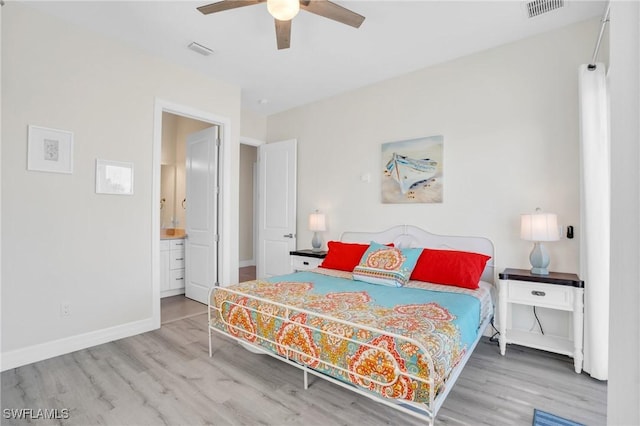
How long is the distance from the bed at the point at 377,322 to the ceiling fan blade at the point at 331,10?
206cm

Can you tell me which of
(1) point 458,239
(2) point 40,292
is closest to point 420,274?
(1) point 458,239

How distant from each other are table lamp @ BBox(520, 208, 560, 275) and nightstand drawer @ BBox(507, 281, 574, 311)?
155mm

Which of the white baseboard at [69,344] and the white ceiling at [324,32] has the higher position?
the white ceiling at [324,32]

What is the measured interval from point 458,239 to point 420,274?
659mm

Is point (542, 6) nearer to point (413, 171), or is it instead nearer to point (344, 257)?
point (413, 171)

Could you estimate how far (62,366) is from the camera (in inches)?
102

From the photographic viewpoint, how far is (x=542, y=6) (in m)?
2.59

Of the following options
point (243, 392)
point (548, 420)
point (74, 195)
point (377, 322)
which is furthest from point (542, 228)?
point (74, 195)

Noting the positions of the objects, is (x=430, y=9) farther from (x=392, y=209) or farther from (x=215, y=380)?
(x=215, y=380)

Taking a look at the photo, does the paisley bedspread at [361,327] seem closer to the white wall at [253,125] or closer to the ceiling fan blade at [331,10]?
the ceiling fan blade at [331,10]

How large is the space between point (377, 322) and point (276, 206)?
3.36 meters

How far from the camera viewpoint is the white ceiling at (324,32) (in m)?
2.65

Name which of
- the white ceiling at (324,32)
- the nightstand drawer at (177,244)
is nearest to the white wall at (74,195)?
the white ceiling at (324,32)

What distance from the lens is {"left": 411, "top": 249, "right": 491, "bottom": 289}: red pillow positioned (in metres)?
2.86
